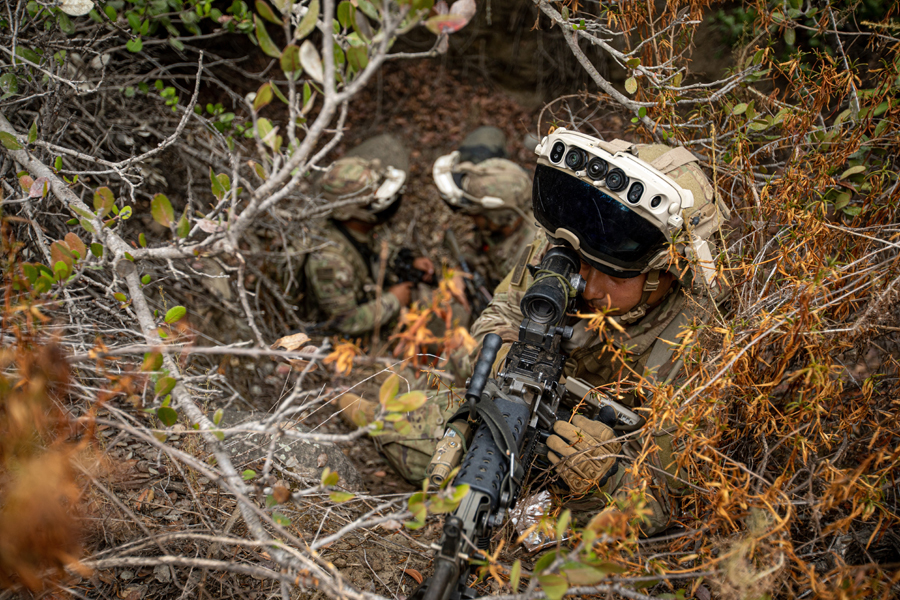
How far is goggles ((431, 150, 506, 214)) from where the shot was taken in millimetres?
4719

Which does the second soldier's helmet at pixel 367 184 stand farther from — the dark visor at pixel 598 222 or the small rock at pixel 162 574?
the small rock at pixel 162 574

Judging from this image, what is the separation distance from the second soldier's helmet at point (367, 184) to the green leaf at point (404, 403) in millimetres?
3108

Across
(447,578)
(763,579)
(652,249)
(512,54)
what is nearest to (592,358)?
(652,249)

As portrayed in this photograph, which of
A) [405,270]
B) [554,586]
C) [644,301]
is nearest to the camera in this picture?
[554,586]

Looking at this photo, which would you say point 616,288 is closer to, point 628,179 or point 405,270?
point 628,179

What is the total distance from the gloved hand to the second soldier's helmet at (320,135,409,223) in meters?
2.74

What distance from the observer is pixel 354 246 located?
16.5 feet

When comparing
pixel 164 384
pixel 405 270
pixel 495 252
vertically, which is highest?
pixel 164 384

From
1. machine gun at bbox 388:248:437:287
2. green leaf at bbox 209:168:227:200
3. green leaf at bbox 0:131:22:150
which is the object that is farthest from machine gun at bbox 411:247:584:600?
machine gun at bbox 388:248:437:287

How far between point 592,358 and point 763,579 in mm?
1479

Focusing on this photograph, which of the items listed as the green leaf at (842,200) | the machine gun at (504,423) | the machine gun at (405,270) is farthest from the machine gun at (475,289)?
the green leaf at (842,200)

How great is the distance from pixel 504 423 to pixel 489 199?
3215mm

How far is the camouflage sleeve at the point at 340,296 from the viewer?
4.60 metres

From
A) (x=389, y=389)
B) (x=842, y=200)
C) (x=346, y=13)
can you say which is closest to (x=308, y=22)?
(x=346, y=13)
